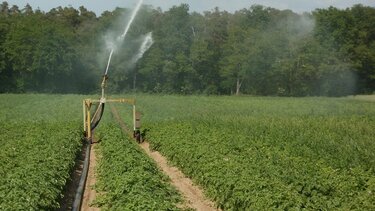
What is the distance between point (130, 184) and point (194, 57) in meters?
74.1

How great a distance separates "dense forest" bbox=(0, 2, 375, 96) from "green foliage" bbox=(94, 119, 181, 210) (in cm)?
6189

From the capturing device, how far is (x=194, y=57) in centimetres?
8544

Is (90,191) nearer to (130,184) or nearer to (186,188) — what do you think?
(130,184)

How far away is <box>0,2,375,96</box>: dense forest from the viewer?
78.6 m

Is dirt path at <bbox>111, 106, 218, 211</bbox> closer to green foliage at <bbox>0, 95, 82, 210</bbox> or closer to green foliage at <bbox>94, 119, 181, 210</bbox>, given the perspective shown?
green foliage at <bbox>94, 119, 181, 210</bbox>

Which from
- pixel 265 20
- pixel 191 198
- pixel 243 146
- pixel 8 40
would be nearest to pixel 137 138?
pixel 243 146

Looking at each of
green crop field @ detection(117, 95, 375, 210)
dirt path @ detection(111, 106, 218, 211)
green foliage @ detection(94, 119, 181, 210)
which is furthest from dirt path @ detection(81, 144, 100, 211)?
green crop field @ detection(117, 95, 375, 210)

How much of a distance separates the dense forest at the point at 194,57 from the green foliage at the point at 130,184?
6189cm

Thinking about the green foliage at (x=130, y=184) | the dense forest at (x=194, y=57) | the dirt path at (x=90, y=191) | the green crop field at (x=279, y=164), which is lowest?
the dirt path at (x=90, y=191)

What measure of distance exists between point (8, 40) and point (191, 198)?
73848 mm

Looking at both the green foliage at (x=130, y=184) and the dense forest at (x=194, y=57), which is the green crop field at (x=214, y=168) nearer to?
the green foliage at (x=130, y=184)

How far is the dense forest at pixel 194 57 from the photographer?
7856 centimetres

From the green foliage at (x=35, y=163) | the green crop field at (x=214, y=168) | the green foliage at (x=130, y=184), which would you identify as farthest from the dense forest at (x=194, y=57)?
the green foliage at (x=130, y=184)

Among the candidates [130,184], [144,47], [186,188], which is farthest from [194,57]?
[130,184]
